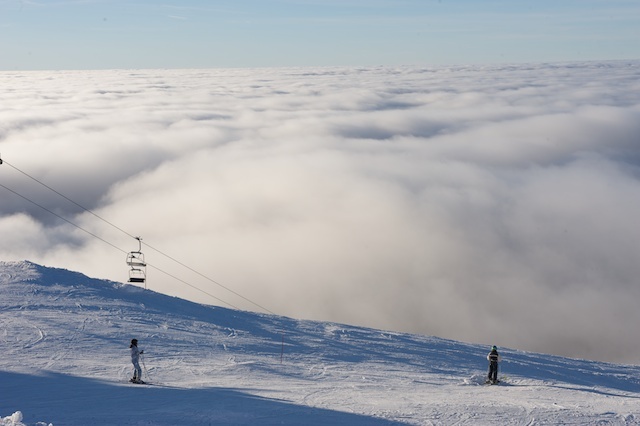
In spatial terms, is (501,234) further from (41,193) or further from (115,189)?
(41,193)

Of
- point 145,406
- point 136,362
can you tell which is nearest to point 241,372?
point 136,362

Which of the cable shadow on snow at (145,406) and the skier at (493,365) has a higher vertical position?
the skier at (493,365)

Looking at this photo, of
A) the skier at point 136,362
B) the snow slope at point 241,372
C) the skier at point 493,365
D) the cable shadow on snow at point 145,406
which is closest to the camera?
the cable shadow on snow at point 145,406

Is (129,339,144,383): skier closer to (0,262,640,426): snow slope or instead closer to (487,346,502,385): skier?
(0,262,640,426): snow slope

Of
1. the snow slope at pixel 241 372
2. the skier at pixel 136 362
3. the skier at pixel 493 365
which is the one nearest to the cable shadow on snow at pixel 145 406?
the snow slope at pixel 241 372

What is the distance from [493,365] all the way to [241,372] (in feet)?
21.4

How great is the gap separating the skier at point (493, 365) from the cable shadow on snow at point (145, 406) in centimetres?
554

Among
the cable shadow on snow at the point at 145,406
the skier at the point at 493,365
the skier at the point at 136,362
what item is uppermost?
the skier at the point at 493,365

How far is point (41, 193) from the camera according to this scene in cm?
19288

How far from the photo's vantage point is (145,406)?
1248cm

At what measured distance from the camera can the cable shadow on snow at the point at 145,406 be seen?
11758 mm

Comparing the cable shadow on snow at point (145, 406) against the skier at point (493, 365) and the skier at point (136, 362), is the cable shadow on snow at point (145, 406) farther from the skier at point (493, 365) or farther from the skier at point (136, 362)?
the skier at point (493, 365)

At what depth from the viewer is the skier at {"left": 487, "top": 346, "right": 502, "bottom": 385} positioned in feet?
55.6

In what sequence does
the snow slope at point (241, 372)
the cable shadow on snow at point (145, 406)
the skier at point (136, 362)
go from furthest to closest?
the skier at point (136, 362)
the snow slope at point (241, 372)
the cable shadow on snow at point (145, 406)
